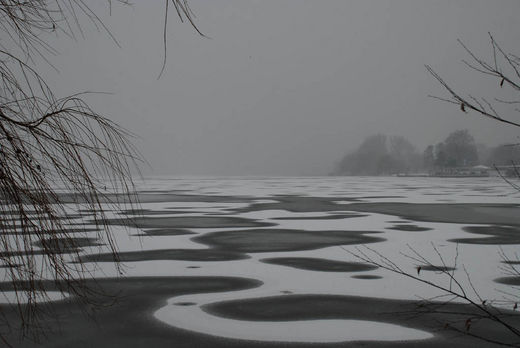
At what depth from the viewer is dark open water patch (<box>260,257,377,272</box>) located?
6.94m

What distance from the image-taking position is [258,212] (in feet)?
51.3

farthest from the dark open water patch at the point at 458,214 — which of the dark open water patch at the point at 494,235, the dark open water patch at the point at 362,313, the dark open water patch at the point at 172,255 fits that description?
the dark open water patch at the point at 362,313

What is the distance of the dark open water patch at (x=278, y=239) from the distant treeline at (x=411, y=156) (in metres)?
79.7

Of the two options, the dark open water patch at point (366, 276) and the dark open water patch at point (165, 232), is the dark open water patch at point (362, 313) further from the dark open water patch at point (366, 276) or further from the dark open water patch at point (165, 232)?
the dark open water patch at point (165, 232)

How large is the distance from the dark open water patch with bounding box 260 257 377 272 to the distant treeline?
82.5 metres

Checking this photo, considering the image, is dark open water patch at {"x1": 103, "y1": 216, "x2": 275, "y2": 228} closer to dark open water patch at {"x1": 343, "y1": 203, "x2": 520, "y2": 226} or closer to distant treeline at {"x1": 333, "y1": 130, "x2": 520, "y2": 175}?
dark open water patch at {"x1": 343, "y1": 203, "x2": 520, "y2": 226}

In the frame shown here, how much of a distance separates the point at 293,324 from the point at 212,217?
9.57 m

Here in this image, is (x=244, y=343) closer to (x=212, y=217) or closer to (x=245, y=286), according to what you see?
(x=245, y=286)

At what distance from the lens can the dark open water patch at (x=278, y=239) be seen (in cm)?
879

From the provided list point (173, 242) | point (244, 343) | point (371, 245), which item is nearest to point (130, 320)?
point (244, 343)

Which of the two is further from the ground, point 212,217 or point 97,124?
point 97,124

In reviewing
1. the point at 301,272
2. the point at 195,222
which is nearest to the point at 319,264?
→ the point at 301,272

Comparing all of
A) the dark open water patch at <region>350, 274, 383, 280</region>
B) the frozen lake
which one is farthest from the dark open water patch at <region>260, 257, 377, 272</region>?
the dark open water patch at <region>350, 274, 383, 280</region>

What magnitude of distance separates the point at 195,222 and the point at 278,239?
140 inches
